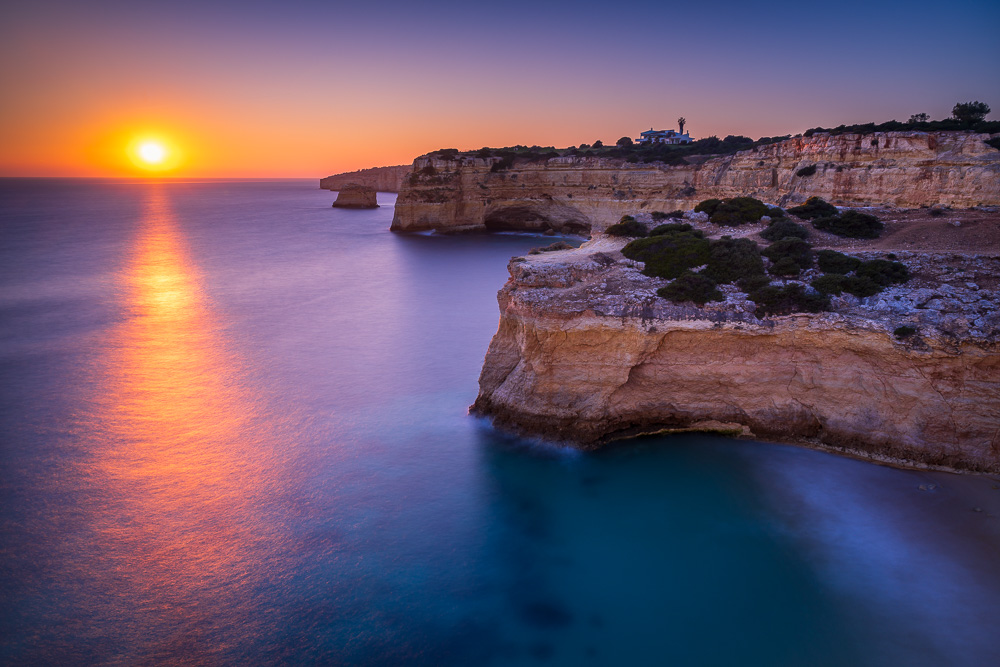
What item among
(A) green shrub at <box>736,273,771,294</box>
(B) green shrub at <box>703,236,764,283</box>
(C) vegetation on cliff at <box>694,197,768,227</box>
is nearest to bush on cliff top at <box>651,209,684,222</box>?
(C) vegetation on cliff at <box>694,197,768,227</box>

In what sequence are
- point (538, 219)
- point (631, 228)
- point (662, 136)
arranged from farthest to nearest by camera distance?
point (662, 136), point (538, 219), point (631, 228)

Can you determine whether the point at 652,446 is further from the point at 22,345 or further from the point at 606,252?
the point at 22,345

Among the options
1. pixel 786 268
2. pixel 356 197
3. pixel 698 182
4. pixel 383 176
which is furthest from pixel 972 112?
pixel 383 176

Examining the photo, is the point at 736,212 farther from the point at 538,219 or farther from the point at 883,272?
the point at 538,219

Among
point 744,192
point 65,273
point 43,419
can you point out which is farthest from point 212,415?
point 744,192

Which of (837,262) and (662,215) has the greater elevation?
(662,215)

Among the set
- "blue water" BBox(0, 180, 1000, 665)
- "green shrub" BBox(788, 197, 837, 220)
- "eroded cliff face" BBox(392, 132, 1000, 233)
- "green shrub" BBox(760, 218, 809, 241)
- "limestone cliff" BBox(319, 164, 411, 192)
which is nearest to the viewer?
"blue water" BBox(0, 180, 1000, 665)

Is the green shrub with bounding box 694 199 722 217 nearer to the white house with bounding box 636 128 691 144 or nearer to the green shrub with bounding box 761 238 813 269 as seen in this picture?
the green shrub with bounding box 761 238 813 269
